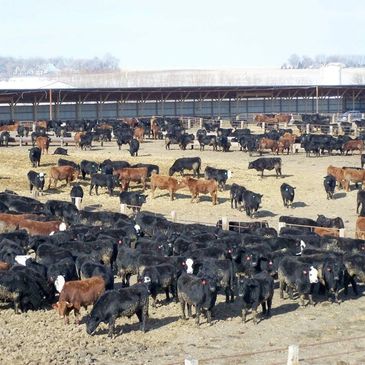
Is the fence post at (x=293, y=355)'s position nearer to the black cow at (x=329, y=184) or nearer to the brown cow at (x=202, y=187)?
the brown cow at (x=202, y=187)

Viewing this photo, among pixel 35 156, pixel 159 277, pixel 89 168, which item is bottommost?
pixel 159 277

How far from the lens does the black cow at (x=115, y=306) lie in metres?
15.7

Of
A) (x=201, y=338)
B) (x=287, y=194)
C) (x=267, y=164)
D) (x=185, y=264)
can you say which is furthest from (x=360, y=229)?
(x=267, y=164)

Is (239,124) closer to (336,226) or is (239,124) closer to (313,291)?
(336,226)

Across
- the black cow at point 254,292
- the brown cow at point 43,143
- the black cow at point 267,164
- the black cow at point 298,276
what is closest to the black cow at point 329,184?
the black cow at point 267,164

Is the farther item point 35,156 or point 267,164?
point 35,156

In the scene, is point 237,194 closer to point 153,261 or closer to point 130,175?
point 130,175

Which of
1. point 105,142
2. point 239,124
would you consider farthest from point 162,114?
point 105,142

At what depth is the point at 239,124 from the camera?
6212 centimetres

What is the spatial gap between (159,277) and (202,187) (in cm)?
1355

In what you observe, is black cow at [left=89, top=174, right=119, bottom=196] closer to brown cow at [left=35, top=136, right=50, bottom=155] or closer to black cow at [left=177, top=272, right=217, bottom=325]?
brown cow at [left=35, top=136, right=50, bottom=155]

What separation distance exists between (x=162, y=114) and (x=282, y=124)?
1276 centimetres

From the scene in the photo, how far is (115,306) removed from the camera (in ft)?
51.4

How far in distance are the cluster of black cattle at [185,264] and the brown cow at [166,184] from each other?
27.2ft
